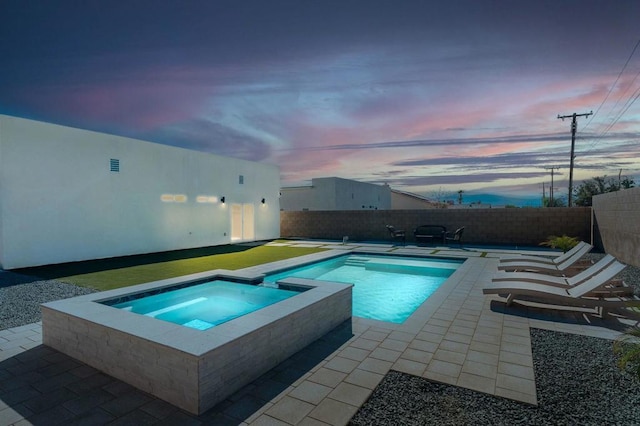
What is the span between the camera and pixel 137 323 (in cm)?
357

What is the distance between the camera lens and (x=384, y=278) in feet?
30.7

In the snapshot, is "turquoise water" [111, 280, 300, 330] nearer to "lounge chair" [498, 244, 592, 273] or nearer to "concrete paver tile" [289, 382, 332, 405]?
"concrete paver tile" [289, 382, 332, 405]

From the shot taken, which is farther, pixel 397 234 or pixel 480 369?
pixel 397 234

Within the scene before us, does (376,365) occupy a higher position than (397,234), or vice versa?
(397,234)

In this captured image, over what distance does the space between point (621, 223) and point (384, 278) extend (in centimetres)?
689

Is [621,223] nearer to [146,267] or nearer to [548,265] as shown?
[548,265]

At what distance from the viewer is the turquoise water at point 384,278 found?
6609mm

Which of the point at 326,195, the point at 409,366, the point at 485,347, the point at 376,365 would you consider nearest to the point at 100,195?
the point at 376,365

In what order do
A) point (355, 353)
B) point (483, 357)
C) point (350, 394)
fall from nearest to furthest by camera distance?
point (350, 394) → point (483, 357) → point (355, 353)

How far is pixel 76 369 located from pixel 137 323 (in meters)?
0.87

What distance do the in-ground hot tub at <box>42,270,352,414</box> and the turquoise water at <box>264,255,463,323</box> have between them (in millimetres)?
2100

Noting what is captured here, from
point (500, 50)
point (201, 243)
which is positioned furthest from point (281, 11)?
point (201, 243)

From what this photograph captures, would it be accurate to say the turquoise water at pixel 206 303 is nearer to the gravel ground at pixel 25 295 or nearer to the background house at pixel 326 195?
the gravel ground at pixel 25 295

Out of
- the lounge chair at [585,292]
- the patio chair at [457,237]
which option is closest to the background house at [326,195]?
the patio chair at [457,237]
